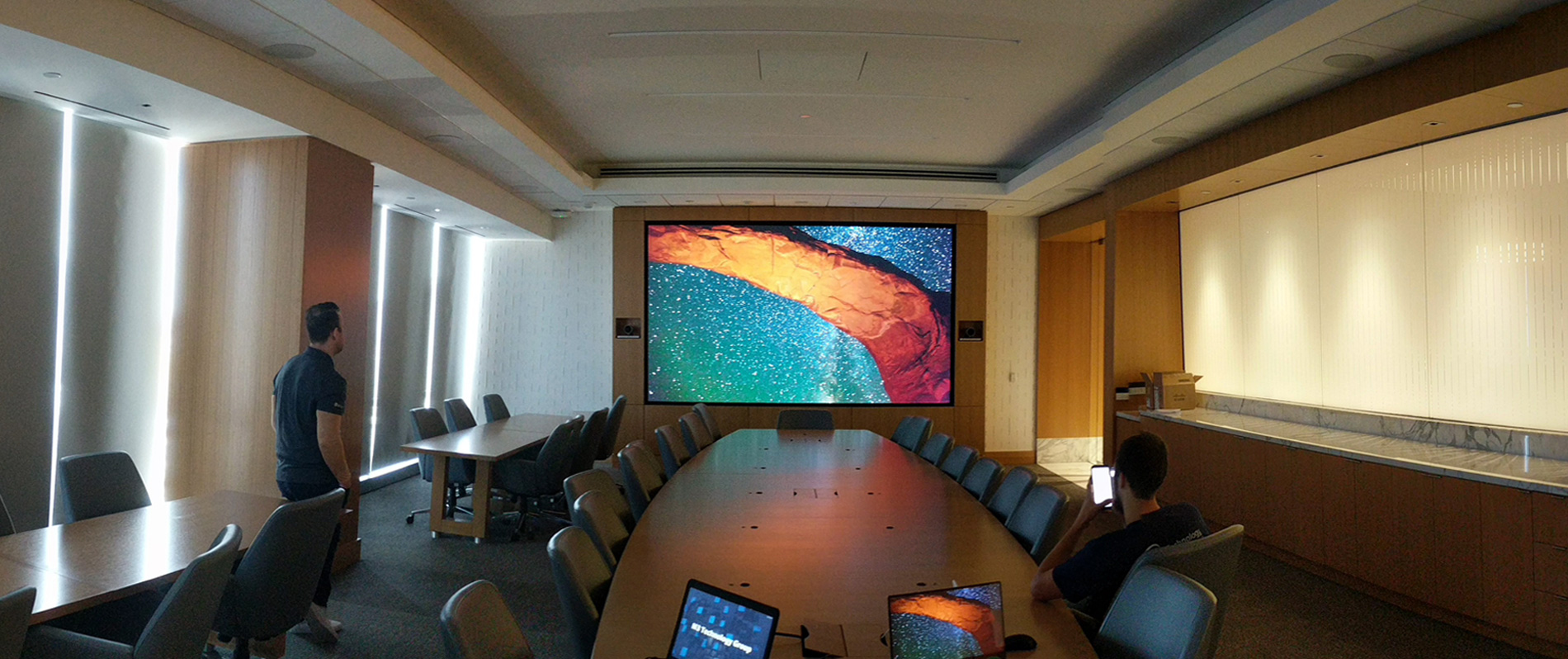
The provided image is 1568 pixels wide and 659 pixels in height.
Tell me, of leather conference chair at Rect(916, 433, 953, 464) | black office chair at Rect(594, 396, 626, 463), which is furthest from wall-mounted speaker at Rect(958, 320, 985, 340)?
black office chair at Rect(594, 396, 626, 463)

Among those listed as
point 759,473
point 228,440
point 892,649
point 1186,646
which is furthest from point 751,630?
point 228,440

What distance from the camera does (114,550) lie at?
2457mm

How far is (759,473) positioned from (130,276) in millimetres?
3830

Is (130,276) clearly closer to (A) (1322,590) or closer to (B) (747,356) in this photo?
(B) (747,356)

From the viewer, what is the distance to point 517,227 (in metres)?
7.66

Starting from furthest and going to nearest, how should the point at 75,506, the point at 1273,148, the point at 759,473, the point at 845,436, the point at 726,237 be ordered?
the point at 726,237 → the point at 845,436 → the point at 1273,148 → the point at 759,473 → the point at 75,506

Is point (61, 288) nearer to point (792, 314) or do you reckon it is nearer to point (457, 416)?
point (457, 416)

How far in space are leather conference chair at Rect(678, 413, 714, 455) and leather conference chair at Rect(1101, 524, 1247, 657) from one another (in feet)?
12.1

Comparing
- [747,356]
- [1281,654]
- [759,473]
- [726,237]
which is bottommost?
[1281,654]

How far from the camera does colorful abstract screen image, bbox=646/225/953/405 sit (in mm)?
8125

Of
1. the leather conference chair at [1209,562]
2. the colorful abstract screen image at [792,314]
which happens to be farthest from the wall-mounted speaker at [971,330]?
the leather conference chair at [1209,562]

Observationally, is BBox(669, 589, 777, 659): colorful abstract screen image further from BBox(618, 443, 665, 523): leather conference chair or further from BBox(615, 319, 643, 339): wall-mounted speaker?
BBox(615, 319, 643, 339): wall-mounted speaker

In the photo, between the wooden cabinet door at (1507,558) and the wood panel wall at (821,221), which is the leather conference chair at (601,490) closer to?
the wooden cabinet door at (1507,558)

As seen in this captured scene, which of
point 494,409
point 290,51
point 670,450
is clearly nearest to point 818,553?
point 670,450
